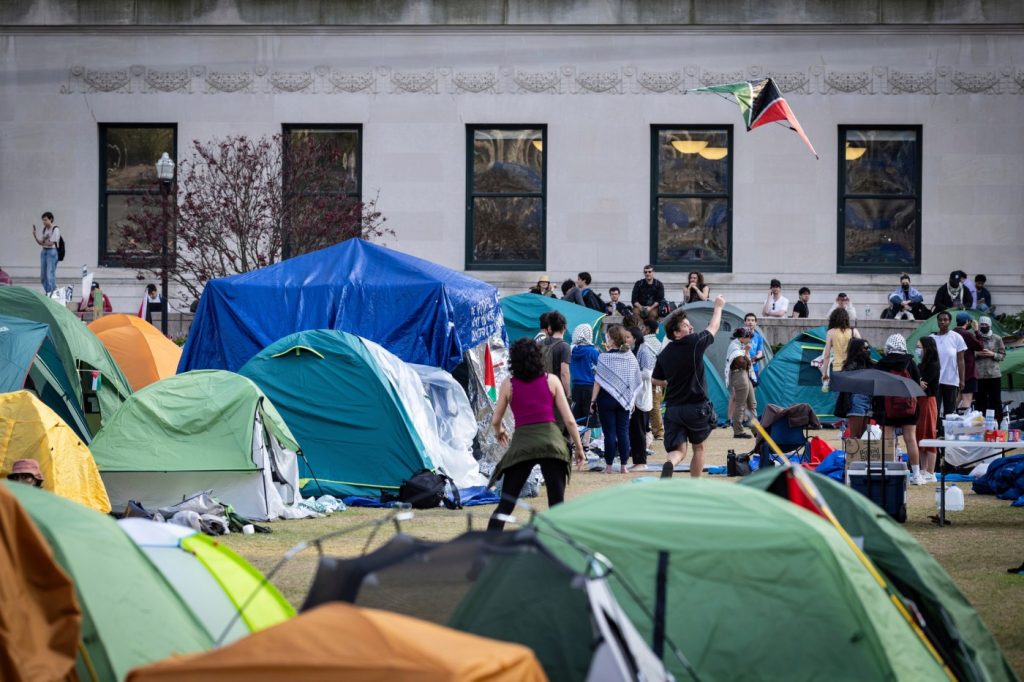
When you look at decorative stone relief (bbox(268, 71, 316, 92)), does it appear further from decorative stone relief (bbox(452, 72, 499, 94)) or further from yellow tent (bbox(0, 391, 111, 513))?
yellow tent (bbox(0, 391, 111, 513))

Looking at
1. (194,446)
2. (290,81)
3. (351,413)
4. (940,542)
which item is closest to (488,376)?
(351,413)

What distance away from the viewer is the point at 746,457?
17000mm

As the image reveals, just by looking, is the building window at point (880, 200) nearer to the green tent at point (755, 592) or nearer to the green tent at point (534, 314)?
the green tent at point (534, 314)

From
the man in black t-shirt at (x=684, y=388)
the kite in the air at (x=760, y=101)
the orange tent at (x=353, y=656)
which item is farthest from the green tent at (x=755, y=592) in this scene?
the kite in the air at (x=760, y=101)

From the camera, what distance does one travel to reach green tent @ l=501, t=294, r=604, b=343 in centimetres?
2380

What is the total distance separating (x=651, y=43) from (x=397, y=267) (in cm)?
1408

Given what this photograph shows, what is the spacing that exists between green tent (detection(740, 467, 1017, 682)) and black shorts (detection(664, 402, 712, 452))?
6305 mm

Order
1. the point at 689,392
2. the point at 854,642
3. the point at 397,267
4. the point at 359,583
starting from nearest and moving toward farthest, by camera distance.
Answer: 1. the point at 359,583
2. the point at 854,642
3. the point at 689,392
4. the point at 397,267

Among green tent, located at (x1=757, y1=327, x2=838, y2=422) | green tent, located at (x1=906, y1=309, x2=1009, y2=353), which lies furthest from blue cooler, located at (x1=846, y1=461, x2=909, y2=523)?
green tent, located at (x1=906, y1=309, x2=1009, y2=353)

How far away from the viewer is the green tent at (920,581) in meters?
7.59

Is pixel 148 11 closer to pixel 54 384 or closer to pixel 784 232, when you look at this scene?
pixel 784 232

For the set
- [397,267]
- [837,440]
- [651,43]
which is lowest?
[837,440]

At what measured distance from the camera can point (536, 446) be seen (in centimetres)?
1099

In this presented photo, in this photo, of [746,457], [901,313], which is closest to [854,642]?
[746,457]
